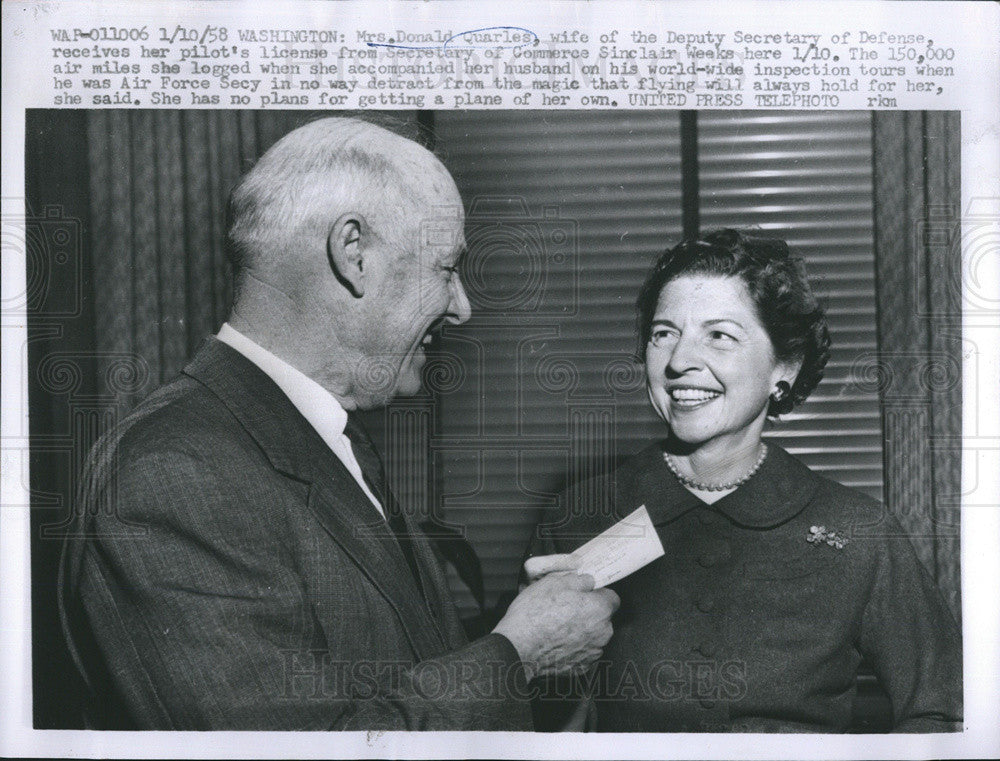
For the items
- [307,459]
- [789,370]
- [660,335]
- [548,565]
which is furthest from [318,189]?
[789,370]

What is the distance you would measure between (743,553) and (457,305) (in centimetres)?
64

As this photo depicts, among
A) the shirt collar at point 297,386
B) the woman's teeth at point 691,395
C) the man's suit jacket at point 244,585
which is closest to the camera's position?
the man's suit jacket at point 244,585

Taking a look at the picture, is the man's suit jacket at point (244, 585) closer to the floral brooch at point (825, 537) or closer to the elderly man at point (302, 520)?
the elderly man at point (302, 520)

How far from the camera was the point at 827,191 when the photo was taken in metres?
1.67

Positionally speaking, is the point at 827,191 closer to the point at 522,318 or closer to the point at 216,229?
the point at 522,318

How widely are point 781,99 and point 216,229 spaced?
1043 millimetres

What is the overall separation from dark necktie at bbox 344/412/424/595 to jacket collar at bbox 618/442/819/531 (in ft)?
1.26

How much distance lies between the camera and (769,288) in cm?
159

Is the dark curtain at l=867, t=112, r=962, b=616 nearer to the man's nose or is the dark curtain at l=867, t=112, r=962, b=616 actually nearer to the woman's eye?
the woman's eye

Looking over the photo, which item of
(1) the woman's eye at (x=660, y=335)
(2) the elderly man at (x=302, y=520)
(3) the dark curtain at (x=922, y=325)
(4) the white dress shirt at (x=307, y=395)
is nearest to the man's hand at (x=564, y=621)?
(2) the elderly man at (x=302, y=520)

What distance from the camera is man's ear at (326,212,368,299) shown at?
1486 mm

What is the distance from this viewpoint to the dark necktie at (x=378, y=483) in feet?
5.01

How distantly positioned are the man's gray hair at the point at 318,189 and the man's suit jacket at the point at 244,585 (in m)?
0.21

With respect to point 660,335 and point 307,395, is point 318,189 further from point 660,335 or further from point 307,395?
point 660,335
